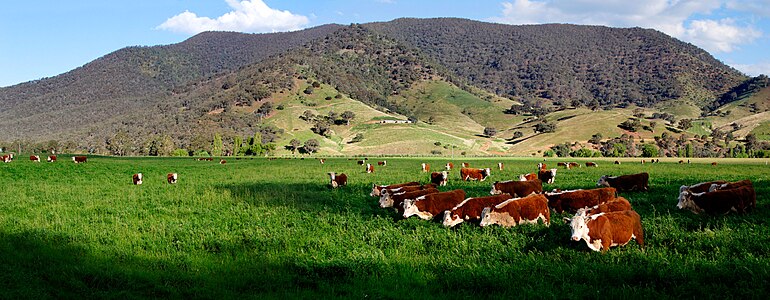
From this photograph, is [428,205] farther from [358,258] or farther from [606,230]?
[606,230]

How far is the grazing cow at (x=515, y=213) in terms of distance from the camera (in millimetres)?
12867

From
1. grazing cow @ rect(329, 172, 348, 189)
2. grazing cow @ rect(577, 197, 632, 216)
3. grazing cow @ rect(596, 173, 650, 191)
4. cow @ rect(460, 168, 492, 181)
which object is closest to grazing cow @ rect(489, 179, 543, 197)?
grazing cow @ rect(596, 173, 650, 191)

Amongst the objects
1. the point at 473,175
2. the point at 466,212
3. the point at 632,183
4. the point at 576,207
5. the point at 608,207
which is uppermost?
the point at 608,207

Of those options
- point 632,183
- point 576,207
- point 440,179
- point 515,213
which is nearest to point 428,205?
point 515,213

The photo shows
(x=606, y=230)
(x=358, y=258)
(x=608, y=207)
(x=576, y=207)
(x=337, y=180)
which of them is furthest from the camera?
(x=337, y=180)

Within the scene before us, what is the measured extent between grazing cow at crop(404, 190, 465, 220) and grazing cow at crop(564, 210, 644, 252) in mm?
5193

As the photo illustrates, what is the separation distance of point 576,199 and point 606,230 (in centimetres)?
484

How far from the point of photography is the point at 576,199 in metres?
14.9

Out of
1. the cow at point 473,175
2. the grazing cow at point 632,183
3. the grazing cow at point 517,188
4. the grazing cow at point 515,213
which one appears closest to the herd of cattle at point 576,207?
the grazing cow at point 515,213

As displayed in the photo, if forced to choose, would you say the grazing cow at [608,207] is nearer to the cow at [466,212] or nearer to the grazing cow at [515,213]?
the grazing cow at [515,213]

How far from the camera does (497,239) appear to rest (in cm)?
1138

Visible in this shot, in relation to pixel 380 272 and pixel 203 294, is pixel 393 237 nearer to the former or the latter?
pixel 380 272

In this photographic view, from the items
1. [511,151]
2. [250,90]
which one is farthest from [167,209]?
[250,90]

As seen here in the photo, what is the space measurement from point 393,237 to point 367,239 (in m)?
0.65
